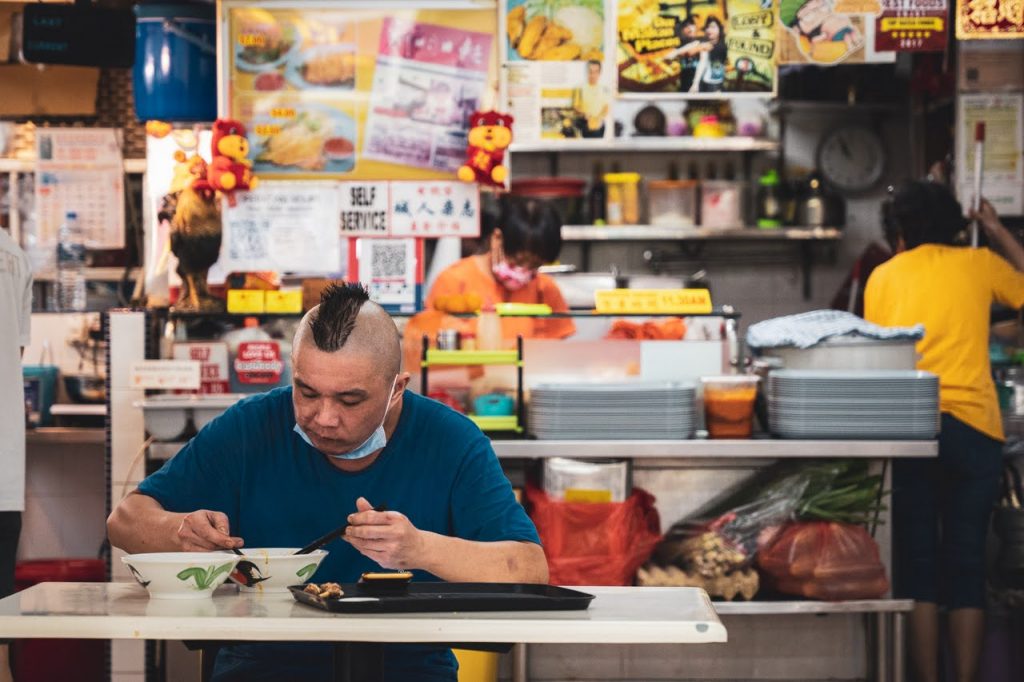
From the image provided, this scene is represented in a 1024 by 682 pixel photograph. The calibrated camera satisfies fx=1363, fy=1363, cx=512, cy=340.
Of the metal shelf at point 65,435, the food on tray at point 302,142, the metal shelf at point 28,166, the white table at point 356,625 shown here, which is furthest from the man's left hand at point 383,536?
the metal shelf at point 28,166

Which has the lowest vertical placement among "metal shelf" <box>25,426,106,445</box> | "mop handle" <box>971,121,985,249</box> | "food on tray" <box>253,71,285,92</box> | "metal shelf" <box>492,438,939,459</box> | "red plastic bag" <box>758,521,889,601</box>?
"red plastic bag" <box>758,521,889,601</box>

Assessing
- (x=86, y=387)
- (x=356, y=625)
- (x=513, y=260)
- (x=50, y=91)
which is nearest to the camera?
(x=356, y=625)

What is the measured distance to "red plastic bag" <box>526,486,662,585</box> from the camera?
14.9 feet

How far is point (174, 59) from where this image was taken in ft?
16.8

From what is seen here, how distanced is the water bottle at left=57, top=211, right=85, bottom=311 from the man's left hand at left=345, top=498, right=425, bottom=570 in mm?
5335

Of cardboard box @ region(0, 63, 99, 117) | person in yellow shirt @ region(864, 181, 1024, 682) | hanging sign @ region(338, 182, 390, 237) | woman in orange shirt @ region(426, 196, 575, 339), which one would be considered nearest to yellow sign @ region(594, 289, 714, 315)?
woman in orange shirt @ region(426, 196, 575, 339)

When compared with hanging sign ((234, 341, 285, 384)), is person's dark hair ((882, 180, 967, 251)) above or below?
above

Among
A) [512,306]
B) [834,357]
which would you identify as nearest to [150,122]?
[512,306]

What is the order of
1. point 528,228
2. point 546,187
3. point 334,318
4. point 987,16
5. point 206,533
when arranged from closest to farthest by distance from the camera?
1. point 206,533
2. point 334,318
3. point 987,16
4. point 528,228
5. point 546,187

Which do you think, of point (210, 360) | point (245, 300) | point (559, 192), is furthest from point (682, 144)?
point (210, 360)

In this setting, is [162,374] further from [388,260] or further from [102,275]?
[102,275]

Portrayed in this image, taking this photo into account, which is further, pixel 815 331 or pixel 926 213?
pixel 926 213

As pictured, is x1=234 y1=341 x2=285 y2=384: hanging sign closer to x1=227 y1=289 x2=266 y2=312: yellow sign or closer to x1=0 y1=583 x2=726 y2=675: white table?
x1=227 y1=289 x2=266 y2=312: yellow sign

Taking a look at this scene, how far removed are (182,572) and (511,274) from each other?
3526mm
